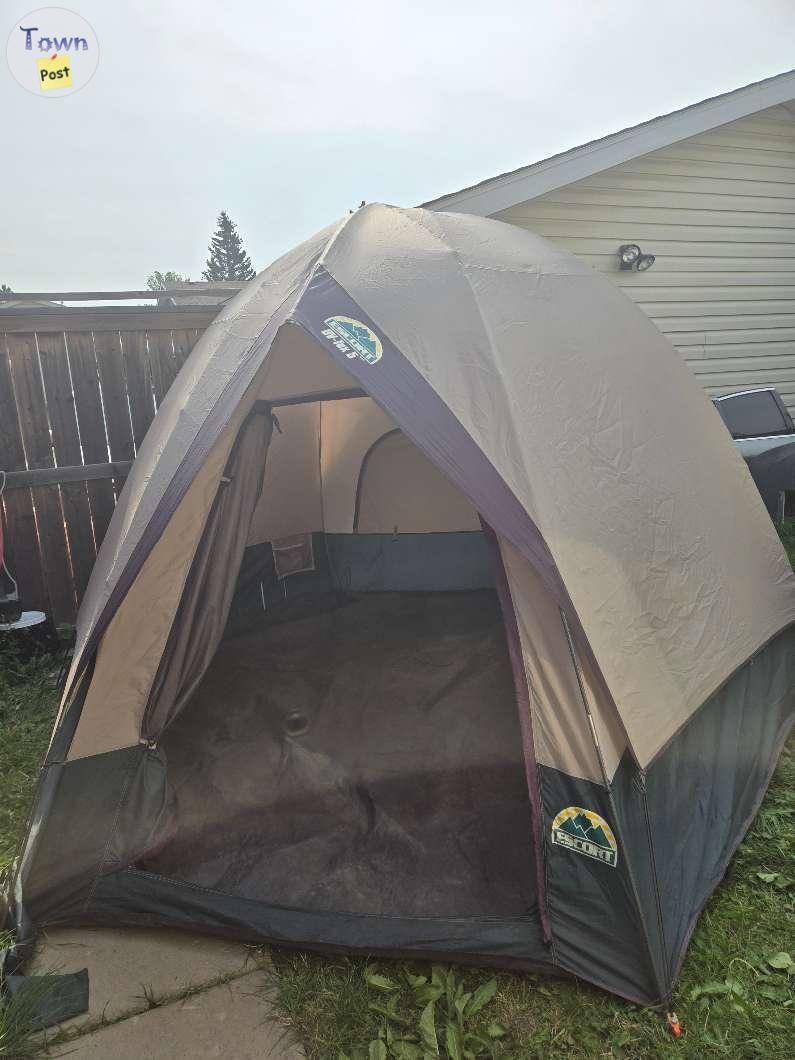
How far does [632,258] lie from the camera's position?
5.55m

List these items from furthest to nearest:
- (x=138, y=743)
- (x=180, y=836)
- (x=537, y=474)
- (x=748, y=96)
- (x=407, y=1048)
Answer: (x=748, y=96)
(x=138, y=743)
(x=180, y=836)
(x=537, y=474)
(x=407, y=1048)

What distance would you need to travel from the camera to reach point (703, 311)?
595 cm

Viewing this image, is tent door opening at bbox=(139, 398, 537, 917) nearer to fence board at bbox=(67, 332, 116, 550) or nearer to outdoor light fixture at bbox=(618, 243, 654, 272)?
fence board at bbox=(67, 332, 116, 550)

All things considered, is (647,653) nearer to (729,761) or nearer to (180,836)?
(729,761)

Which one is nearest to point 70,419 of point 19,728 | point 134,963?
point 19,728

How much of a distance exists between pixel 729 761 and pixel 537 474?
4.05ft

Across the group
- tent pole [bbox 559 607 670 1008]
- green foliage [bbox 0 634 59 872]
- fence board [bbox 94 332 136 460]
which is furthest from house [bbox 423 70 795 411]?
green foliage [bbox 0 634 59 872]

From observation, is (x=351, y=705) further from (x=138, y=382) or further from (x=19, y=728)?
(x=138, y=382)

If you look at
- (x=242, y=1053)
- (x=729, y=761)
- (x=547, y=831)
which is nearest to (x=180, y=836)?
(x=242, y=1053)

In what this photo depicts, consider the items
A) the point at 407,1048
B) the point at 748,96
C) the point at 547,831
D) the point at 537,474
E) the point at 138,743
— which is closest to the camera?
the point at 407,1048

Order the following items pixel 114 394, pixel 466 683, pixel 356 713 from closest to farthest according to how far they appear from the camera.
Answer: pixel 356 713 → pixel 466 683 → pixel 114 394

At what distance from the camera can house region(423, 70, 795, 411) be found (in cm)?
513

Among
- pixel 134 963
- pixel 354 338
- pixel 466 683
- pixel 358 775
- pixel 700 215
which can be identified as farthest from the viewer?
pixel 700 215

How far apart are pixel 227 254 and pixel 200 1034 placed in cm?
6151
